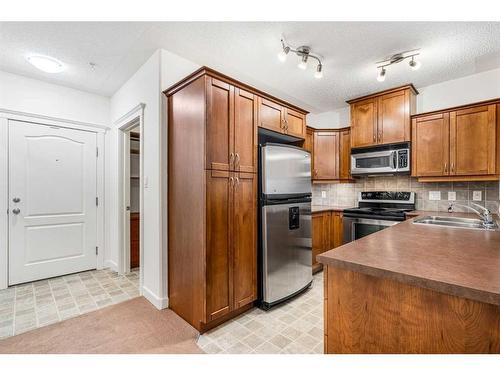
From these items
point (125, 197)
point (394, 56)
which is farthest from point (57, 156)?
point (394, 56)

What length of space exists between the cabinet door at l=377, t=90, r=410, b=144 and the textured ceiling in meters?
0.21

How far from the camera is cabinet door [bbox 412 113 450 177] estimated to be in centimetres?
286

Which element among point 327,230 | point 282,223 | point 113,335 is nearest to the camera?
point 113,335

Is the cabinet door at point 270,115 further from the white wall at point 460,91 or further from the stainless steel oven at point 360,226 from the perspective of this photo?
the white wall at point 460,91

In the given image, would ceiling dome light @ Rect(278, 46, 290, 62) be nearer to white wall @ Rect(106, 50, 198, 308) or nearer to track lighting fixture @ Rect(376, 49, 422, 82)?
white wall @ Rect(106, 50, 198, 308)

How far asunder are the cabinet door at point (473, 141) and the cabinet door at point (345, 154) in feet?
4.08

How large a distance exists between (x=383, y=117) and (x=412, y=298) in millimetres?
2935

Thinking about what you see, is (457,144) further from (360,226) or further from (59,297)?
(59,297)

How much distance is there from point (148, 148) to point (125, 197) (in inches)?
43.2

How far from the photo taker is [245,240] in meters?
2.21

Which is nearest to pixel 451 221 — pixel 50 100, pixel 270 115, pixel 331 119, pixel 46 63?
pixel 270 115

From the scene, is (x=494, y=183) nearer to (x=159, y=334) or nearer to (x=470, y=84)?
(x=470, y=84)

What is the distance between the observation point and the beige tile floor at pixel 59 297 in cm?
214

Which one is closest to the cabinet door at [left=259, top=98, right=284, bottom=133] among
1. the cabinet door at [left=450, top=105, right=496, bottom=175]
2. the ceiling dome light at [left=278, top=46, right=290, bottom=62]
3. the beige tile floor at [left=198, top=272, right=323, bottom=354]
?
the ceiling dome light at [left=278, top=46, right=290, bottom=62]
